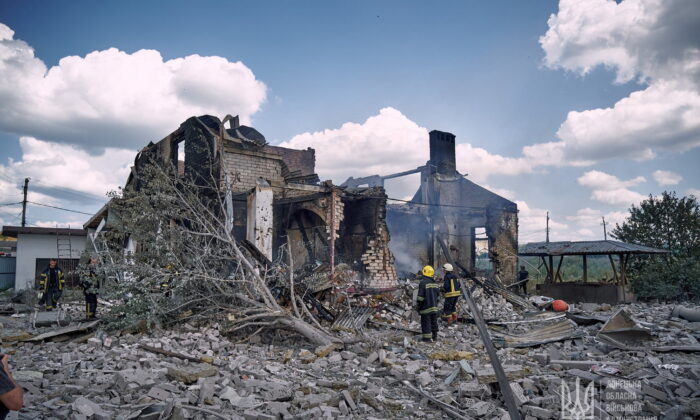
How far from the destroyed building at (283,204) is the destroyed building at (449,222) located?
554cm

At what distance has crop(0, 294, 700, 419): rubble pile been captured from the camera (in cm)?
414

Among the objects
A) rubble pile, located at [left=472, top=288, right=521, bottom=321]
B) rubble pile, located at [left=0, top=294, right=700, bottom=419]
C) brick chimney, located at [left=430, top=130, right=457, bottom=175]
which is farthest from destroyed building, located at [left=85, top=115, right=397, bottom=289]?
brick chimney, located at [left=430, top=130, right=457, bottom=175]

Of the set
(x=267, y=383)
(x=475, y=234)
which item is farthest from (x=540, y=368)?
(x=475, y=234)

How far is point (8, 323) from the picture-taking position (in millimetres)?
9422

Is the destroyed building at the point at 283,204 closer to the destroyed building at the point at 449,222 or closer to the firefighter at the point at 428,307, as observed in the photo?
the firefighter at the point at 428,307

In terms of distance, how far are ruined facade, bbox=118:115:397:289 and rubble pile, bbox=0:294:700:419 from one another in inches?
150

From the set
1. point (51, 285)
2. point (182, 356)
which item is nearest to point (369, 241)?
point (182, 356)

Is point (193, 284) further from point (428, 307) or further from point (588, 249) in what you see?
point (588, 249)

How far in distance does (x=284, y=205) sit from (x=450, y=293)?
5.73 metres

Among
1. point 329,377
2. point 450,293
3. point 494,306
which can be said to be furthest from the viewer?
point 494,306

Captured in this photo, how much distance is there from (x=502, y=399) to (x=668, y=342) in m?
4.43

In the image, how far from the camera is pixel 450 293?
357 inches

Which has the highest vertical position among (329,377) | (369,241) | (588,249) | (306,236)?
(306,236)

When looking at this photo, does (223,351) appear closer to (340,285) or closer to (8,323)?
(340,285)
